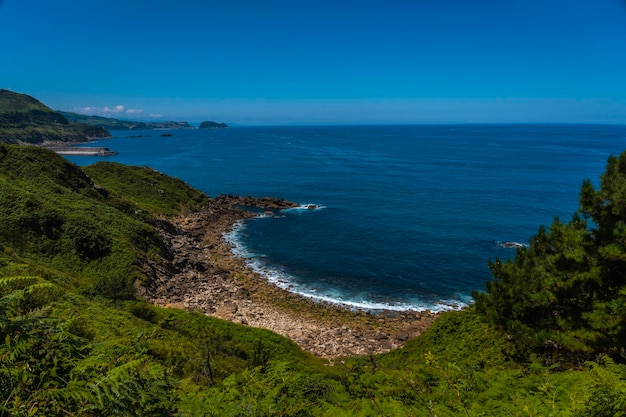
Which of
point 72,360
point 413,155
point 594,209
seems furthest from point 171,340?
point 413,155

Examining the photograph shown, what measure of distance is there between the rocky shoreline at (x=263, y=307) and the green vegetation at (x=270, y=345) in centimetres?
298

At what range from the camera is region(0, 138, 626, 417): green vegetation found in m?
4.12

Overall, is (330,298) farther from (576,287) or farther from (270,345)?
(576,287)

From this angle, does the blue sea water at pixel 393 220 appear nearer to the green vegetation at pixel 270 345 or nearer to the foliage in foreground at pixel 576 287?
the green vegetation at pixel 270 345

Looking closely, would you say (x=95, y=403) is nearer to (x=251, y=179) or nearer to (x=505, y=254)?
(x=505, y=254)

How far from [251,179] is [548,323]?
83.8 m

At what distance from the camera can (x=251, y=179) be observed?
9406 centimetres

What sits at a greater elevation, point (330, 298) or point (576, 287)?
point (576, 287)

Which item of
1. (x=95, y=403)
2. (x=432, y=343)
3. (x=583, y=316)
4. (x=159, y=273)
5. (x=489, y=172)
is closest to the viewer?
(x=95, y=403)

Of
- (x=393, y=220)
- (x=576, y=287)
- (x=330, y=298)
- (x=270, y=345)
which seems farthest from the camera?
(x=393, y=220)

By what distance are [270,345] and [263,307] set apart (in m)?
10.5

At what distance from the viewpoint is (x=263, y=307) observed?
34719mm

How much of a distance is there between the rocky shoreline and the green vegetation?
9.78 feet

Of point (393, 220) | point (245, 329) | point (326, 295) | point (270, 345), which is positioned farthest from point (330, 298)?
point (393, 220)
